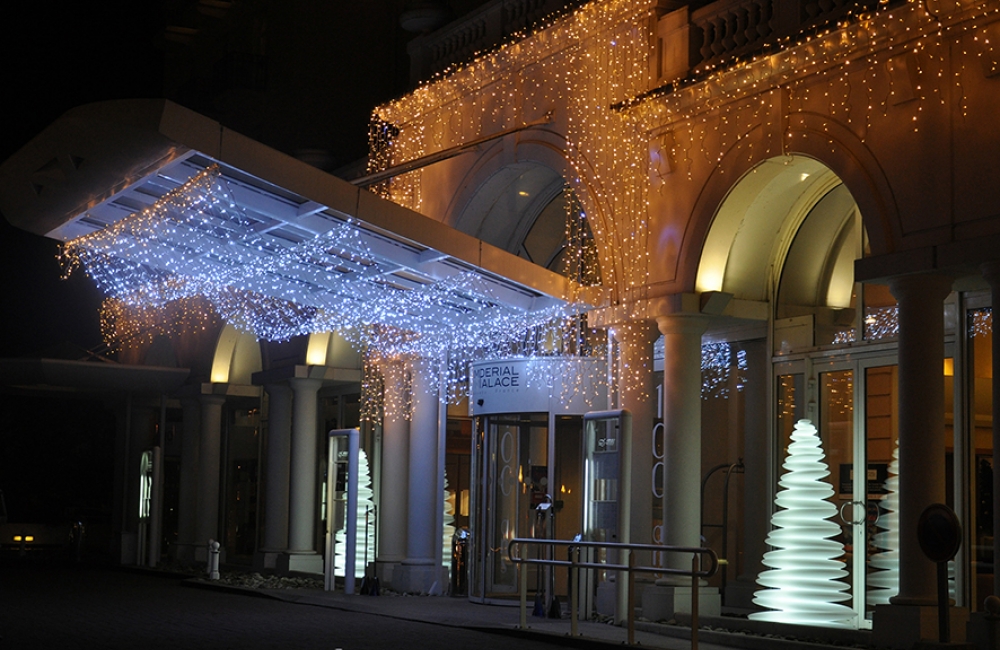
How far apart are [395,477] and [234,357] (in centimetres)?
753

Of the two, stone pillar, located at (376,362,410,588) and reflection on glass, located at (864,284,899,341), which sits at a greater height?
reflection on glass, located at (864,284,899,341)

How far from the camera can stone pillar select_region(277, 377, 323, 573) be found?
21453 millimetres

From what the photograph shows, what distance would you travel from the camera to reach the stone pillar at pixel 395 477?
1862 centimetres

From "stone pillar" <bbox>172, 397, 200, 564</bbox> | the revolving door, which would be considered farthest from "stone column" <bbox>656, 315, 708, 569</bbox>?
"stone pillar" <bbox>172, 397, 200, 564</bbox>

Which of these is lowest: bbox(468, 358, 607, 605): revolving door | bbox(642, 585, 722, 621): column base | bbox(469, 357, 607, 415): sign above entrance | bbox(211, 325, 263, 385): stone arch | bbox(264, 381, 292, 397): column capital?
bbox(642, 585, 722, 621): column base

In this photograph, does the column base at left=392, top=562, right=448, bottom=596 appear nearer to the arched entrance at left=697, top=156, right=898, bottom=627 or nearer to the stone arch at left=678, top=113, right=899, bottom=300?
the arched entrance at left=697, top=156, right=898, bottom=627

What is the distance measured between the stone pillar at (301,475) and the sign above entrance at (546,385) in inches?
230

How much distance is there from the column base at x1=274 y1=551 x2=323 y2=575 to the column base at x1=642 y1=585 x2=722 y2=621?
9.20 metres

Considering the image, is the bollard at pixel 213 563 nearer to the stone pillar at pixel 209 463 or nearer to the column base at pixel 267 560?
the column base at pixel 267 560

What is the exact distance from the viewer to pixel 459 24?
17953mm

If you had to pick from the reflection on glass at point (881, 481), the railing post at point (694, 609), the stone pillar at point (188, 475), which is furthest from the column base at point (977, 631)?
the stone pillar at point (188, 475)

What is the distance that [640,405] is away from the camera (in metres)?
14.2

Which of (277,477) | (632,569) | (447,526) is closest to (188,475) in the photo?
(277,477)

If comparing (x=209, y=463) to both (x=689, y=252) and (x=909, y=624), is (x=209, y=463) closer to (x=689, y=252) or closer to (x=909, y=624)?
(x=689, y=252)
